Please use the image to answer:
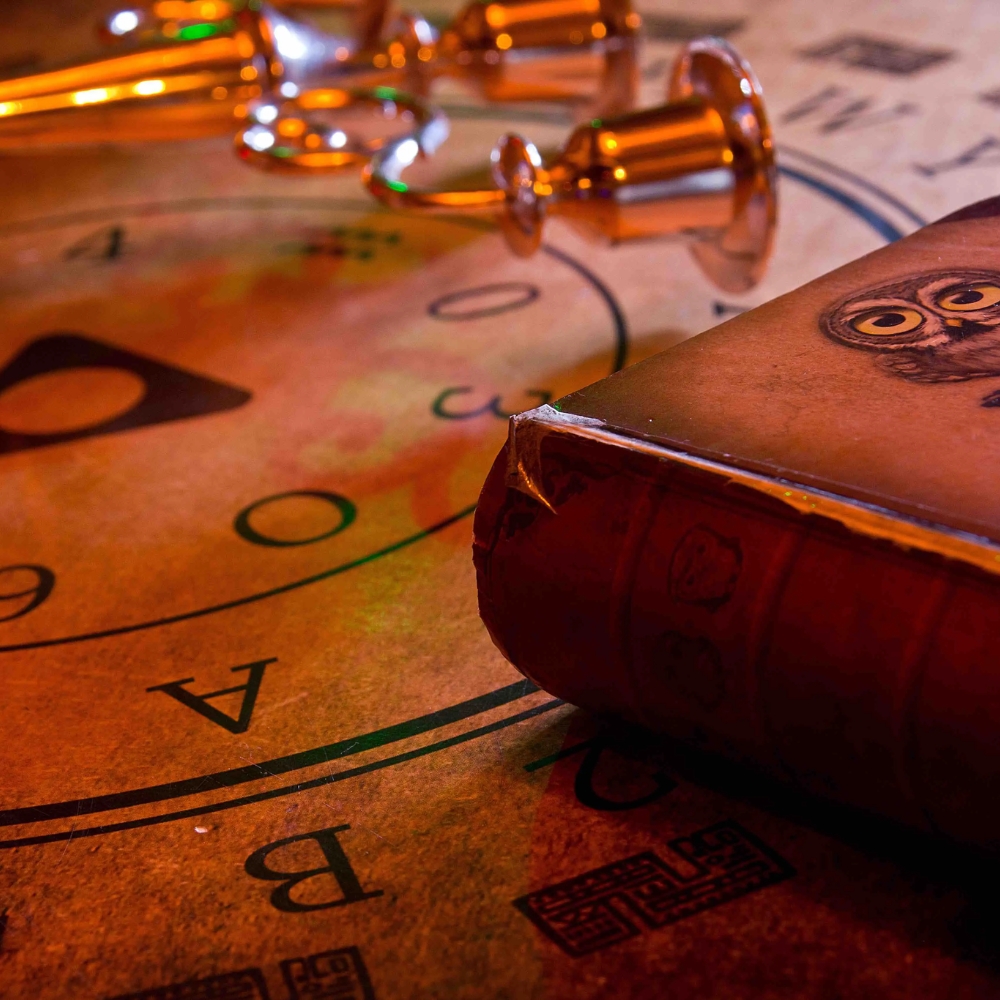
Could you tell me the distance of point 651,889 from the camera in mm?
499

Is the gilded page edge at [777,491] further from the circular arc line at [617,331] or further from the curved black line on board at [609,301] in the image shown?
the curved black line on board at [609,301]

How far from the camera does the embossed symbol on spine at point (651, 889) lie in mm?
484

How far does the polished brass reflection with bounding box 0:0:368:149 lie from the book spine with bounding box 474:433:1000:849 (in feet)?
2.64

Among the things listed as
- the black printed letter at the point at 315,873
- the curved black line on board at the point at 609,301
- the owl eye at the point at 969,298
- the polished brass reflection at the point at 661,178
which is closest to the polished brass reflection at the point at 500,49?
the curved black line on board at the point at 609,301

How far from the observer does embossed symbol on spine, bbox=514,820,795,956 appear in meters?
0.48

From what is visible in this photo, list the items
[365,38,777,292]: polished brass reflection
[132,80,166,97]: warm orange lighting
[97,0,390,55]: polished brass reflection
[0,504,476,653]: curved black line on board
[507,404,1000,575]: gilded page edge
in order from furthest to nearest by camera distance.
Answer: [97,0,390,55]: polished brass reflection → [132,80,166,97]: warm orange lighting → [365,38,777,292]: polished brass reflection → [0,504,476,653]: curved black line on board → [507,404,1000,575]: gilded page edge

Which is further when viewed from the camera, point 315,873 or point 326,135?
point 326,135

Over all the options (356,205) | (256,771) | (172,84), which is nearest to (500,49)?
(356,205)

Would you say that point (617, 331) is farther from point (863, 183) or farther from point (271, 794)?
point (271, 794)

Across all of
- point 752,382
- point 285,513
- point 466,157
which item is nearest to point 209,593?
point 285,513

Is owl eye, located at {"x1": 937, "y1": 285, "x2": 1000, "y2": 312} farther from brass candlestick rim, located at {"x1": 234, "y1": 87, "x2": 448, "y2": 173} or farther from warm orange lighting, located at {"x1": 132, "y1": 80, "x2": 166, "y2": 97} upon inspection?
warm orange lighting, located at {"x1": 132, "y1": 80, "x2": 166, "y2": 97}

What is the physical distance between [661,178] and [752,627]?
57 cm

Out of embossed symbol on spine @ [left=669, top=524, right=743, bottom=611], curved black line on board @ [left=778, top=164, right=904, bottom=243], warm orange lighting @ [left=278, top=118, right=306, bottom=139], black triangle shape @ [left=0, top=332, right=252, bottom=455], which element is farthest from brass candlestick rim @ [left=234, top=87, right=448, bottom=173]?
embossed symbol on spine @ [left=669, top=524, right=743, bottom=611]

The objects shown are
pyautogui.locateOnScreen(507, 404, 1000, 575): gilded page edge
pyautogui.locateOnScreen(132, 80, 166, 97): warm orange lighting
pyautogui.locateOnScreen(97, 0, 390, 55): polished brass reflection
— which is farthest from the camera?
pyautogui.locateOnScreen(97, 0, 390, 55): polished brass reflection
